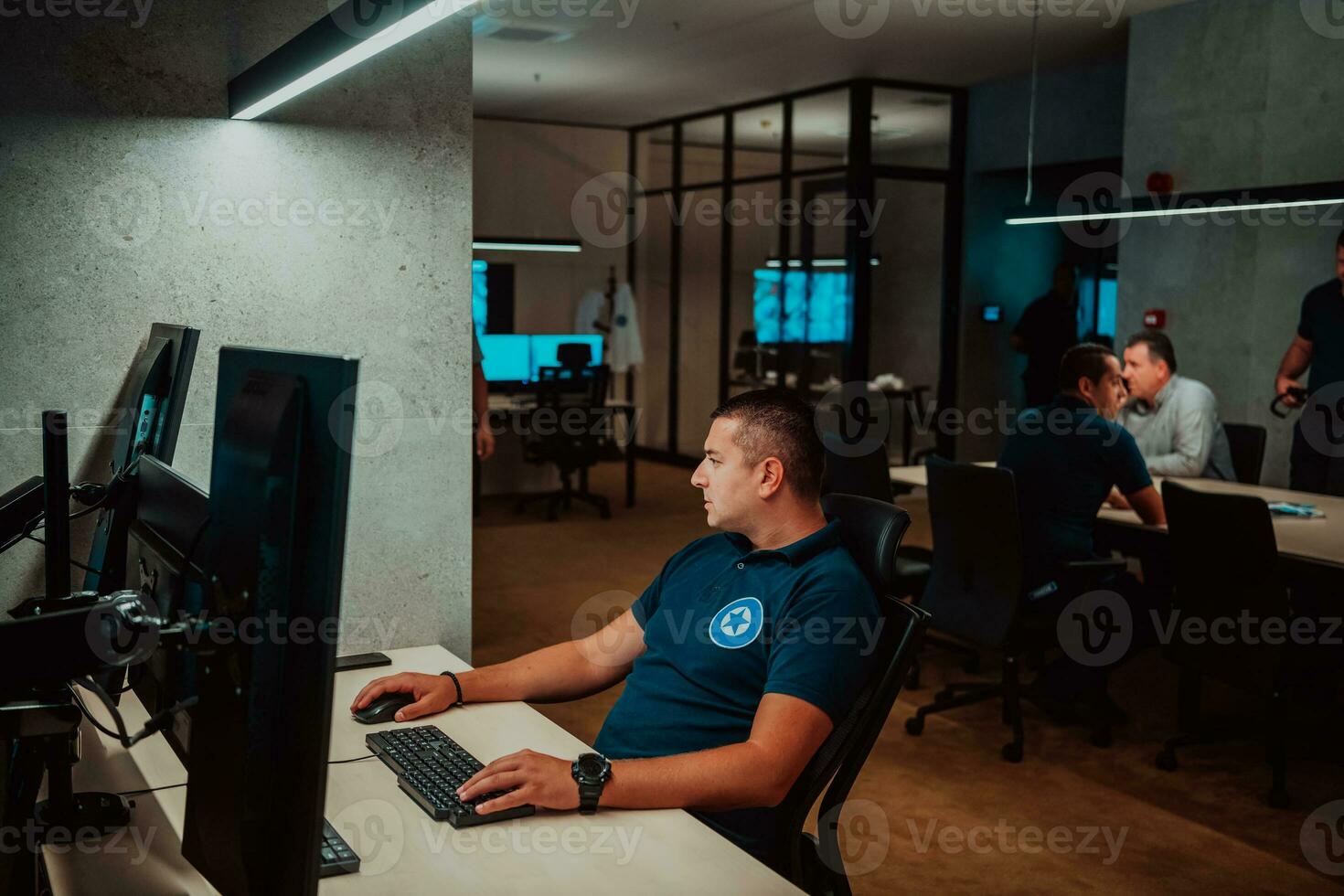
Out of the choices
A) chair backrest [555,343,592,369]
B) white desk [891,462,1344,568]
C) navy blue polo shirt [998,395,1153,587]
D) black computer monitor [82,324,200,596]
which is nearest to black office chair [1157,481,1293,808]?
white desk [891,462,1344,568]

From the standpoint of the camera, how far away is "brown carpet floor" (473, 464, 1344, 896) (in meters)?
3.06

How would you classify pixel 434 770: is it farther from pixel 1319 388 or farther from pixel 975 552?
pixel 1319 388

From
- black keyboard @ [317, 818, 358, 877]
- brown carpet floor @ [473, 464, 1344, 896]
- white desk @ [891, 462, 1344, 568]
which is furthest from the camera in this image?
white desk @ [891, 462, 1344, 568]

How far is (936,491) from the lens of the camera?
4164mm

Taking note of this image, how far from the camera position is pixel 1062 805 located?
3.53m

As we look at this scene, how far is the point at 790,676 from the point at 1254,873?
2.11m

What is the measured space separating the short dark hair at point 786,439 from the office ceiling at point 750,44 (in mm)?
4832

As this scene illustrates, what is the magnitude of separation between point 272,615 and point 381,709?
3.22 feet

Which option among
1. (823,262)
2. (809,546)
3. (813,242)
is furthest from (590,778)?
(813,242)

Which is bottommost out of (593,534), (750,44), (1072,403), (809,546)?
(593,534)

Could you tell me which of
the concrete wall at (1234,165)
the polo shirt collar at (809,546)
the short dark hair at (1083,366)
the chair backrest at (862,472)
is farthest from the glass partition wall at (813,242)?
the polo shirt collar at (809,546)

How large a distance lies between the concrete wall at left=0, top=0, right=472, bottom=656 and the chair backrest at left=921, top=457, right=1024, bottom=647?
200 centimetres

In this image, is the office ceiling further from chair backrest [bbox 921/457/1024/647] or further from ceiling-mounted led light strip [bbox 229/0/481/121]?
ceiling-mounted led light strip [bbox 229/0/481/121]

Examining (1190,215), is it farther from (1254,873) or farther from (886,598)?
(886,598)
